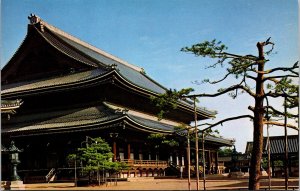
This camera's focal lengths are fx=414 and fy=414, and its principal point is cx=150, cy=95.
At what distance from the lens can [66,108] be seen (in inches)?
818

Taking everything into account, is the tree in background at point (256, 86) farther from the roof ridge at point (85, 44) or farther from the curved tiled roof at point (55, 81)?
the roof ridge at point (85, 44)

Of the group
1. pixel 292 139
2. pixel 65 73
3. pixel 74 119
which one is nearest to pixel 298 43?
pixel 74 119

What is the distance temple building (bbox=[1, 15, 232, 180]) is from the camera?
18.8 meters

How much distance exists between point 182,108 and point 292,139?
6635 millimetres

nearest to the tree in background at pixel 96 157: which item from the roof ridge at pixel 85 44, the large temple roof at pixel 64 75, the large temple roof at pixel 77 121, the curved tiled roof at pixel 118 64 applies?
the large temple roof at pixel 77 121

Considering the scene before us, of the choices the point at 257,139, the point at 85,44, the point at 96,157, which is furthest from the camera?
the point at 85,44

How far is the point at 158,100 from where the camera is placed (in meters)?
10.7

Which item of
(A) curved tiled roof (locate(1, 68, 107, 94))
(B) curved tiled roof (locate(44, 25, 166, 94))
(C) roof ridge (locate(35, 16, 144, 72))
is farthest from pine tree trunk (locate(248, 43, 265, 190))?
(C) roof ridge (locate(35, 16, 144, 72))

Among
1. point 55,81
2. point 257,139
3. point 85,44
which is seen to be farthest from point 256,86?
point 85,44

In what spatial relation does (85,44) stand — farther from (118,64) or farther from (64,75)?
(64,75)

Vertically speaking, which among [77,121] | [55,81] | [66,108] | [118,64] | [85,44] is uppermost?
[85,44]

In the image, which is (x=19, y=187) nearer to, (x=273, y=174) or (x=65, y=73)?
(x=65, y=73)

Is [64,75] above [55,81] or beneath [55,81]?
above

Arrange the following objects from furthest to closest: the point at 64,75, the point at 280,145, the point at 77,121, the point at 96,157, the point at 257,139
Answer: the point at 280,145
the point at 64,75
the point at 77,121
the point at 96,157
the point at 257,139
